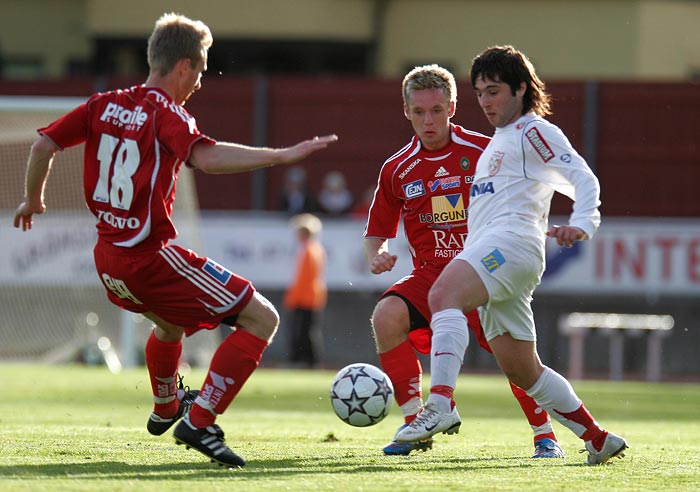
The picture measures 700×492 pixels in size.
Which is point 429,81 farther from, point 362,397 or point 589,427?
point 589,427

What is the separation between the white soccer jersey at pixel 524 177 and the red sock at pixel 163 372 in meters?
1.71

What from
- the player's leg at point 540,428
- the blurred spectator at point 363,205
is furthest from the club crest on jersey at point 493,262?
the blurred spectator at point 363,205

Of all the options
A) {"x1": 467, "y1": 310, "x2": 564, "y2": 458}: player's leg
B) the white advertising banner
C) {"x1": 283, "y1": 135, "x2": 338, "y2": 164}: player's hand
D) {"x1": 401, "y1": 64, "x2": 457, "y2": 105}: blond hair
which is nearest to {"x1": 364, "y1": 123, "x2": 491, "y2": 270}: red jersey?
{"x1": 401, "y1": 64, "x2": 457, "y2": 105}: blond hair

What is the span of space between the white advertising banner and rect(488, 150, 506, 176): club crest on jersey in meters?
12.0

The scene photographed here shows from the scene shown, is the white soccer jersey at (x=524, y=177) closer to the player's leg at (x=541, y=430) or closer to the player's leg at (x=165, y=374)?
the player's leg at (x=541, y=430)

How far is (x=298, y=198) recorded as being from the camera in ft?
65.0

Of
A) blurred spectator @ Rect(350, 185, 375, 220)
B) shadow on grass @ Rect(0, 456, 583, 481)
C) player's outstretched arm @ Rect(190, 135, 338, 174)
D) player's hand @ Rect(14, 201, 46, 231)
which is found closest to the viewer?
shadow on grass @ Rect(0, 456, 583, 481)

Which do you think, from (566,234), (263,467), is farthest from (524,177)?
(263,467)

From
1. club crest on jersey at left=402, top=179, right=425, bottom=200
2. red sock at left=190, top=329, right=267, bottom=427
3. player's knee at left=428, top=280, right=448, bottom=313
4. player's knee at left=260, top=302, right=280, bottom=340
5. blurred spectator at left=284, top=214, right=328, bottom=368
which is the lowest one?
blurred spectator at left=284, top=214, right=328, bottom=368

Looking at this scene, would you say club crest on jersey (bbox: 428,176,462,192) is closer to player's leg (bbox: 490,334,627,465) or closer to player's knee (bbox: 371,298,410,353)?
player's knee (bbox: 371,298,410,353)

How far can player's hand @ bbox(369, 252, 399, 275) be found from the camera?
668 cm

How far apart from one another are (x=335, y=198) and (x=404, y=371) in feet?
44.2

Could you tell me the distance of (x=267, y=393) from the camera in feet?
42.7

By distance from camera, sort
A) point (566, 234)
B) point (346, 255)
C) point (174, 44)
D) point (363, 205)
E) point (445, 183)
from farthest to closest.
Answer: point (363, 205) → point (346, 255) → point (445, 183) → point (174, 44) → point (566, 234)
